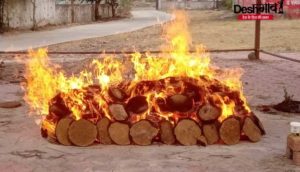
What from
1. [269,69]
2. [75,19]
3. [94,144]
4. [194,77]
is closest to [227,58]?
[269,69]

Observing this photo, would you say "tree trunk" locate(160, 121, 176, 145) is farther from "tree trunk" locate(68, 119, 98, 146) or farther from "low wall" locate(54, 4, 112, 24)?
"low wall" locate(54, 4, 112, 24)

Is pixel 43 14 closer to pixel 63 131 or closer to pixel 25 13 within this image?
pixel 25 13

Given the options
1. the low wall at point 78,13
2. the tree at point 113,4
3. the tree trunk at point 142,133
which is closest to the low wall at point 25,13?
the low wall at point 78,13

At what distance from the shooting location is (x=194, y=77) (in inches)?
287

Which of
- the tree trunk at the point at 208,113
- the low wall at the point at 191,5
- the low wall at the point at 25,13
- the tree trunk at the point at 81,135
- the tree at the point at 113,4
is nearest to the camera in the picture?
the tree trunk at the point at 81,135

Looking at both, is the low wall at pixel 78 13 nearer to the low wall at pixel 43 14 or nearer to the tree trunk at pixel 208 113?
the low wall at pixel 43 14

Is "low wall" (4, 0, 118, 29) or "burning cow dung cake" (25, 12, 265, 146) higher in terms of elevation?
"low wall" (4, 0, 118, 29)

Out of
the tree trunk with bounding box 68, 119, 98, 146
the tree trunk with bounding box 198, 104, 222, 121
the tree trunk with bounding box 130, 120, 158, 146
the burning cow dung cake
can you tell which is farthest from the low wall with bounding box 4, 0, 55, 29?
the tree trunk with bounding box 198, 104, 222, 121

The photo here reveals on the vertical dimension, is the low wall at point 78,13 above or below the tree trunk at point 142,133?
above

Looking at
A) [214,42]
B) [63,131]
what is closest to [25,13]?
[214,42]

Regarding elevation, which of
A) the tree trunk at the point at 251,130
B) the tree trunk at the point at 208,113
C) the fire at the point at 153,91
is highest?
the fire at the point at 153,91

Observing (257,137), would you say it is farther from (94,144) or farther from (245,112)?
(94,144)

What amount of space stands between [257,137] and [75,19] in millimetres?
33487

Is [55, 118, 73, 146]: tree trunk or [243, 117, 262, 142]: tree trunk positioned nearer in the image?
[55, 118, 73, 146]: tree trunk
